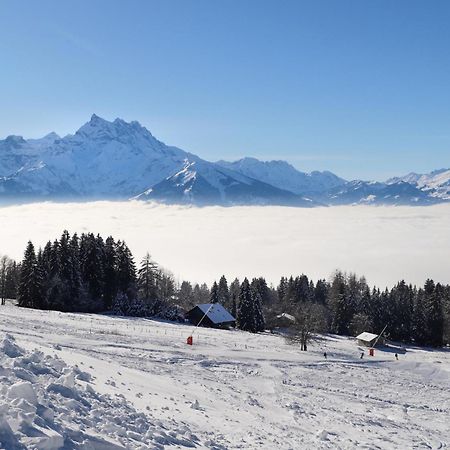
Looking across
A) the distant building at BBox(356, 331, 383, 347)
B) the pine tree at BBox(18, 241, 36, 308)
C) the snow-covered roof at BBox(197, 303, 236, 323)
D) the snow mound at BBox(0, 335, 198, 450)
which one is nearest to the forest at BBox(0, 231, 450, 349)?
the pine tree at BBox(18, 241, 36, 308)

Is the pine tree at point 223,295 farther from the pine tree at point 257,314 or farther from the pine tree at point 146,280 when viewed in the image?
the pine tree at point 146,280


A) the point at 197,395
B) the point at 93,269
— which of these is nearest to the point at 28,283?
the point at 93,269

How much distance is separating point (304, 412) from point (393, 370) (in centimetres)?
2449

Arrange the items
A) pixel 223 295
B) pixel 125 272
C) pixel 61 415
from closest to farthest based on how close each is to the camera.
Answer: pixel 61 415 → pixel 125 272 → pixel 223 295

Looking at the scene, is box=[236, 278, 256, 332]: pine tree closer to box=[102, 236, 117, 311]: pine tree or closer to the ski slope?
box=[102, 236, 117, 311]: pine tree

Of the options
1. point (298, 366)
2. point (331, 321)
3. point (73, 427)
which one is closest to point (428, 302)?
Answer: point (331, 321)

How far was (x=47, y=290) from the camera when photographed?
66.8 metres

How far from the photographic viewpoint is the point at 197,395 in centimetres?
2241

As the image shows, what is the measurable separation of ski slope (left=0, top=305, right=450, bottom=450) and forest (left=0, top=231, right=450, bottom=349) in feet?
51.6

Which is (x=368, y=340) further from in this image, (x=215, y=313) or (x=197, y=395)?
(x=197, y=395)

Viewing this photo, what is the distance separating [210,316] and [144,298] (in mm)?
12526

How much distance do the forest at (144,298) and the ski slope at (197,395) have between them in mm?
15732

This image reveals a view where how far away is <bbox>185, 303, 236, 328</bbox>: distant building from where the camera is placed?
75.8 meters

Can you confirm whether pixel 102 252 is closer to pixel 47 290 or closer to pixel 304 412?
pixel 47 290
